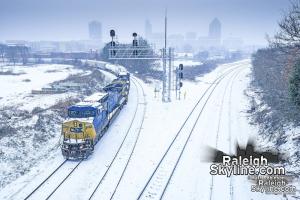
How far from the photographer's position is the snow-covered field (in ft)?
55.0

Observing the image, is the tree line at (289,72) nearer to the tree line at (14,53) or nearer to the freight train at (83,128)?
the freight train at (83,128)

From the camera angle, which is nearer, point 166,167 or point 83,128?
point 166,167

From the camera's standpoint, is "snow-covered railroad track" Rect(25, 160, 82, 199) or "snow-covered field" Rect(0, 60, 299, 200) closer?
"snow-covered railroad track" Rect(25, 160, 82, 199)

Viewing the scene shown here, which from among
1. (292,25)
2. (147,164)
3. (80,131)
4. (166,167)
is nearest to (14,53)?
(80,131)

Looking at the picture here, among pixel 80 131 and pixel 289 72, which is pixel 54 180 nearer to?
pixel 80 131

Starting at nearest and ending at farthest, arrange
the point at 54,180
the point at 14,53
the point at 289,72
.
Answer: the point at 54,180 < the point at 289,72 < the point at 14,53

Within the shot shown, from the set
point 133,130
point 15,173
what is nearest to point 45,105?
point 133,130

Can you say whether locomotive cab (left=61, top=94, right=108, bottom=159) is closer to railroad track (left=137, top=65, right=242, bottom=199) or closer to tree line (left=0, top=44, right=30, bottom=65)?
railroad track (left=137, top=65, right=242, bottom=199)

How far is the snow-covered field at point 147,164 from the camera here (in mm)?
16766

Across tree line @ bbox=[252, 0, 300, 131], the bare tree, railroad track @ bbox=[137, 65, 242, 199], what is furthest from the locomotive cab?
the bare tree

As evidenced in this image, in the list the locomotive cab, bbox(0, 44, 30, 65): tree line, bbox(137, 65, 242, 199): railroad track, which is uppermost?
bbox(0, 44, 30, 65): tree line

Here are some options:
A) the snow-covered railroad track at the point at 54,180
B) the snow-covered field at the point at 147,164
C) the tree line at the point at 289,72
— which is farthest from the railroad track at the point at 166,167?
the tree line at the point at 289,72

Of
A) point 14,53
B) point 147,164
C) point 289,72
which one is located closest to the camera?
point 147,164

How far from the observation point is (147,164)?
68.5ft
